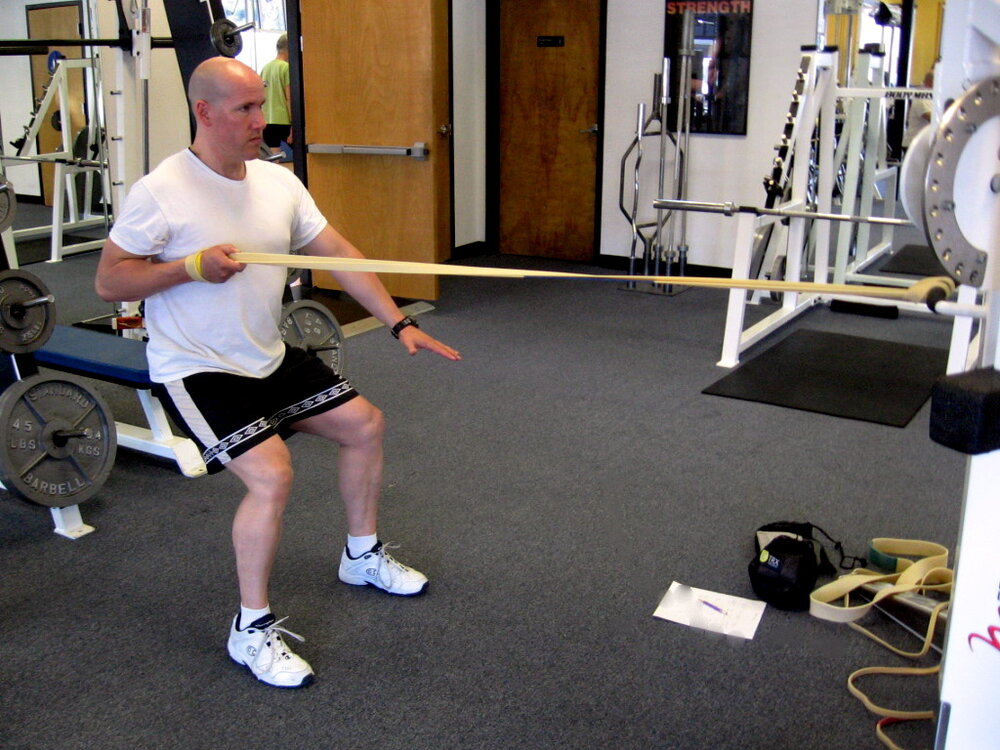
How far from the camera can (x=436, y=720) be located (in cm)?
194

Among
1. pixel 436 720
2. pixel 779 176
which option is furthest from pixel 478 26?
pixel 436 720

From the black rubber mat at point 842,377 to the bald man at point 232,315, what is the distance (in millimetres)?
2135

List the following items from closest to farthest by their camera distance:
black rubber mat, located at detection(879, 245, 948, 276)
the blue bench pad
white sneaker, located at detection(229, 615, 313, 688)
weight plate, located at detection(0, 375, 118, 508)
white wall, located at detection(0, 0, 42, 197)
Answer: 1. white sneaker, located at detection(229, 615, 313, 688)
2. weight plate, located at detection(0, 375, 118, 508)
3. the blue bench pad
4. black rubber mat, located at detection(879, 245, 948, 276)
5. white wall, located at detection(0, 0, 42, 197)

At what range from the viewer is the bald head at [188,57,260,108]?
1945mm

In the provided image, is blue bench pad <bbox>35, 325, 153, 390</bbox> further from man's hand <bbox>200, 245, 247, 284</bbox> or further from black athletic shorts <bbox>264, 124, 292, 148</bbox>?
black athletic shorts <bbox>264, 124, 292, 148</bbox>

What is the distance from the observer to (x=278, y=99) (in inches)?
267

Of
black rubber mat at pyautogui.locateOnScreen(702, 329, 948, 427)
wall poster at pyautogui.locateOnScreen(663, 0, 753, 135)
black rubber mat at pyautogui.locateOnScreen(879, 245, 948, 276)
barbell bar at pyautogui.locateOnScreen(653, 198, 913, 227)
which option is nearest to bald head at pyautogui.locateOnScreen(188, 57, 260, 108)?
barbell bar at pyautogui.locateOnScreen(653, 198, 913, 227)

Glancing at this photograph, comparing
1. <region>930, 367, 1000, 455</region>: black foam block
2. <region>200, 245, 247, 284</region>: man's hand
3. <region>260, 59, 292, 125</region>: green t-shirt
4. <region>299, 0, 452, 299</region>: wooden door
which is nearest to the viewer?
<region>930, 367, 1000, 455</region>: black foam block

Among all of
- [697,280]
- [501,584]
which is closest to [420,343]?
[501,584]

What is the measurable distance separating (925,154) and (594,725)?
1318 millimetres

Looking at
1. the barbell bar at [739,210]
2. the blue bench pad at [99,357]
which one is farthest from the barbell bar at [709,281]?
the barbell bar at [739,210]

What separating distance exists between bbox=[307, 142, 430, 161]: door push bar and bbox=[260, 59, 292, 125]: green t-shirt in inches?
47.7

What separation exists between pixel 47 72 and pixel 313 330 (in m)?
6.36

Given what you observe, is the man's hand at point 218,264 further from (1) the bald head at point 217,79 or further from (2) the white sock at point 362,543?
(2) the white sock at point 362,543
